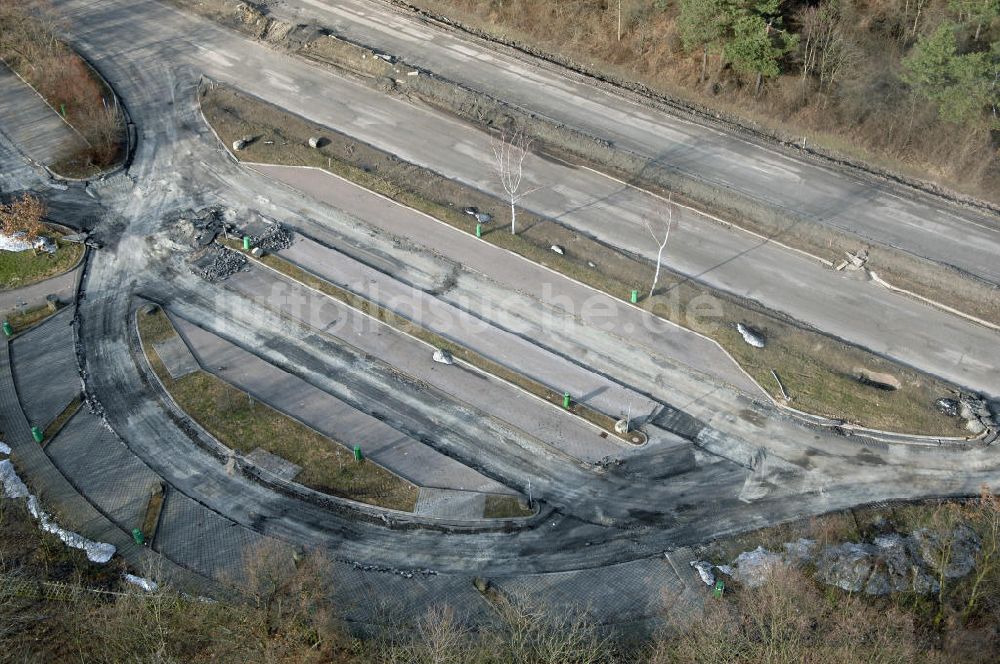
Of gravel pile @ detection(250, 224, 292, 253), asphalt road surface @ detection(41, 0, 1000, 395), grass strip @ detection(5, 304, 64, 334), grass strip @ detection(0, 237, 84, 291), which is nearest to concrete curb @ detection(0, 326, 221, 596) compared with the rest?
grass strip @ detection(5, 304, 64, 334)

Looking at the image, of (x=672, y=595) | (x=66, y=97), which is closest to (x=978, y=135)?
(x=672, y=595)

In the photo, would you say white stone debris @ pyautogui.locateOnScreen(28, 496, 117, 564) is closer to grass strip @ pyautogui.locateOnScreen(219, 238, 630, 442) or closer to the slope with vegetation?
grass strip @ pyautogui.locateOnScreen(219, 238, 630, 442)

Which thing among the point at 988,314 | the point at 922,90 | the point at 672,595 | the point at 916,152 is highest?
the point at 922,90

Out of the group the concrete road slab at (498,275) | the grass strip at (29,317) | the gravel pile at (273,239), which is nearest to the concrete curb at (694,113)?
the concrete road slab at (498,275)

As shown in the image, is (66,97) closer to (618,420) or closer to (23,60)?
(23,60)

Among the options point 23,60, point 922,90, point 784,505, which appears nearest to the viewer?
point 784,505

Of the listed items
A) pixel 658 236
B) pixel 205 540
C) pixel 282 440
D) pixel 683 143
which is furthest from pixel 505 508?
pixel 683 143
